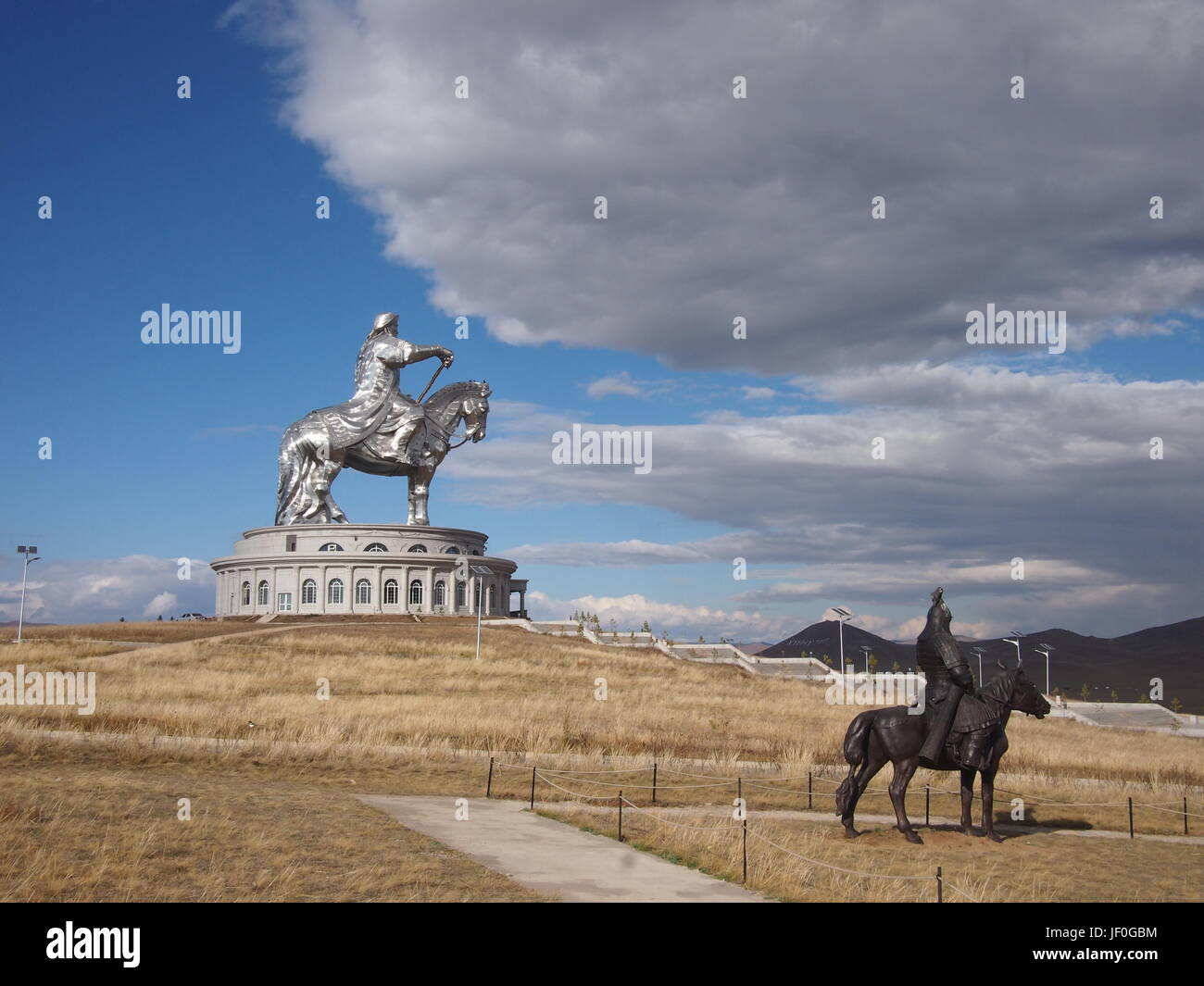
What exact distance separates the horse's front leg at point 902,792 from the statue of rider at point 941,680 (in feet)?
0.82

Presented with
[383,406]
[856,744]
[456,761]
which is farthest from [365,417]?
[856,744]

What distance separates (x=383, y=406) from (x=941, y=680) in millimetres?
67028

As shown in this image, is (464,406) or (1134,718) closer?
(1134,718)

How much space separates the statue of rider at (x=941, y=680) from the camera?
16406 mm

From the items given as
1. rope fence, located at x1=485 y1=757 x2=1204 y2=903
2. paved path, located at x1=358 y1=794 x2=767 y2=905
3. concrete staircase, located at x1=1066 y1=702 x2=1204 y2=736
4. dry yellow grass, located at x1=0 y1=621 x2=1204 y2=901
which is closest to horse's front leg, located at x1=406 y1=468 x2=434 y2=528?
dry yellow grass, located at x1=0 y1=621 x2=1204 y2=901

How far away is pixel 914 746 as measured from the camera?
1656 cm

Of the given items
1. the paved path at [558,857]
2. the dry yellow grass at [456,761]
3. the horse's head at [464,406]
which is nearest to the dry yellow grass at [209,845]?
the dry yellow grass at [456,761]

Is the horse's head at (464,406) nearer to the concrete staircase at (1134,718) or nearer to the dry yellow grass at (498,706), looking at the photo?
the dry yellow grass at (498,706)

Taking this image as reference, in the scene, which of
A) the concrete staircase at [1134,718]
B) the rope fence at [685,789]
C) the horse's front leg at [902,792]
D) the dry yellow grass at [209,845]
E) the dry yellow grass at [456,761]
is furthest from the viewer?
the concrete staircase at [1134,718]

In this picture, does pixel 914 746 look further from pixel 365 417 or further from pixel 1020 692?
pixel 365 417

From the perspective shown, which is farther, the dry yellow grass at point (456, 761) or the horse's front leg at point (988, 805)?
the horse's front leg at point (988, 805)

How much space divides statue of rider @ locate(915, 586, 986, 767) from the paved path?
4.92 meters

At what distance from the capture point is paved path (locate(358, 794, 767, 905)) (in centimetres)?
1210

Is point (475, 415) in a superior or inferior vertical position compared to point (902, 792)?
superior
